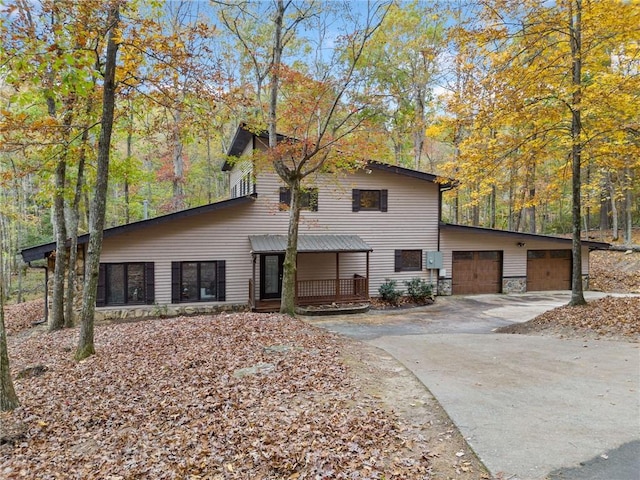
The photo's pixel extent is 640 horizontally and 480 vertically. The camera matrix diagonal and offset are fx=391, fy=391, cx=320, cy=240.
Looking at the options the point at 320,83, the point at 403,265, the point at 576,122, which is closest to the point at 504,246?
the point at 403,265

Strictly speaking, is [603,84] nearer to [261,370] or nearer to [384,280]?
[384,280]

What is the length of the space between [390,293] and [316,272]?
10.1ft

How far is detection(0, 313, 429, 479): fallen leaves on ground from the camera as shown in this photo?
12.3ft

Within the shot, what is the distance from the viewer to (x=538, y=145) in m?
11.4

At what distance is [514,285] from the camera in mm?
17828

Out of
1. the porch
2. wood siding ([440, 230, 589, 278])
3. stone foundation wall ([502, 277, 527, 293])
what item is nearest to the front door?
the porch

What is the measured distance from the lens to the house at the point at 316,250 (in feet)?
44.7

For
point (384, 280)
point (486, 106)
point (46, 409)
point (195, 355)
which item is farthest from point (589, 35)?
point (46, 409)

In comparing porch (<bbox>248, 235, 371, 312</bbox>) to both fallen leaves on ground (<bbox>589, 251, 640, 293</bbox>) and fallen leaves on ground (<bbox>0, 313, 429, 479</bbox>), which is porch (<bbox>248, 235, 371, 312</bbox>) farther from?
fallen leaves on ground (<bbox>589, 251, 640, 293</bbox>)

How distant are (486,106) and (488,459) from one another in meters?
10.1

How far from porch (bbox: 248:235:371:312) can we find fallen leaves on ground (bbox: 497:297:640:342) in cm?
574

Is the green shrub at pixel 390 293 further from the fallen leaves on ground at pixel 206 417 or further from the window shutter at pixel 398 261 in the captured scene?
the fallen leaves on ground at pixel 206 417

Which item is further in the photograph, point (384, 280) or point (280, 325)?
point (384, 280)

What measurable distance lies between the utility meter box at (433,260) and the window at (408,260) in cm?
29
